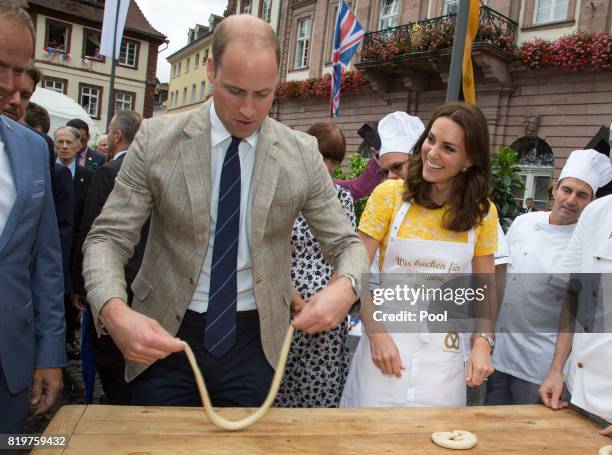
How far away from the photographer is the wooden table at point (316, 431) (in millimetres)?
1538

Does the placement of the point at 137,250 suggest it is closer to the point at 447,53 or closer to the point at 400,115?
the point at 400,115

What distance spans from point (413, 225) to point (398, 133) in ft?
4.84

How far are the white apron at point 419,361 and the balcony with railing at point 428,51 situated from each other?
13.3m

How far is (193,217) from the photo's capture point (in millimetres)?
1784

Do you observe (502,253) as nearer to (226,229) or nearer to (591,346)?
(591,346)

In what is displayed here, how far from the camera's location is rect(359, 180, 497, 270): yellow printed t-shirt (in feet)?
7.74

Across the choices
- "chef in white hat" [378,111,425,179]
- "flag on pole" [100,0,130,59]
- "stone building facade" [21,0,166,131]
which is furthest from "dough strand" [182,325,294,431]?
"stone building facade" [21,0,166,131]

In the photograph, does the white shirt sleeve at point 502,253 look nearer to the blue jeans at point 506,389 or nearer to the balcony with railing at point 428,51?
the blue jeans at point 506,389

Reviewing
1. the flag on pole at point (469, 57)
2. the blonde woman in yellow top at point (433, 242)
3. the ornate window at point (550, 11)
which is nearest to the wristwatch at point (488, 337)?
the blonde woman in yellow top at point (433, 242)

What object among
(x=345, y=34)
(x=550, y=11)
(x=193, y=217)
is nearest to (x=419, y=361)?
(x=193, y=217)

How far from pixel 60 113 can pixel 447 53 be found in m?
9.96

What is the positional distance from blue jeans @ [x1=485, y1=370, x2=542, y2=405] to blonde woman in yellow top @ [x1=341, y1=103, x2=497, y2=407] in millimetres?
925

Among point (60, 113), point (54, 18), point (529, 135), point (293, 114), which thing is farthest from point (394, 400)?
point (54, 18)

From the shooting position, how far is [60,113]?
1165 cm
